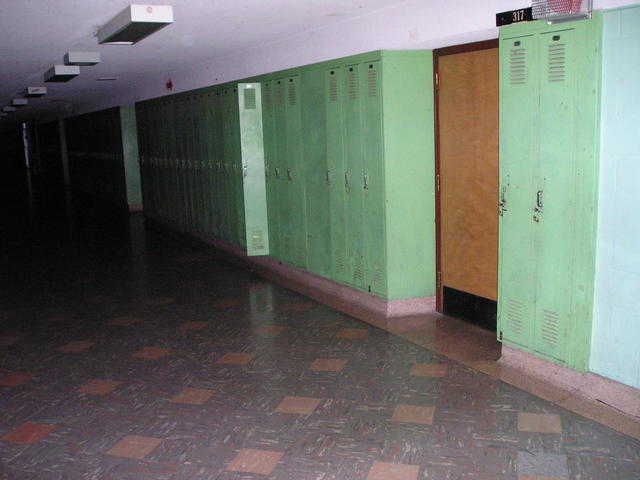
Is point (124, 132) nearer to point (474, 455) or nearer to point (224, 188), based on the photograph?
point (224, 188)

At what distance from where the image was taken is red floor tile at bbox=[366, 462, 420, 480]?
9.55 ft

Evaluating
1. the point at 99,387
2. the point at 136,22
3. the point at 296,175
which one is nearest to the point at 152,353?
the point at 99,387

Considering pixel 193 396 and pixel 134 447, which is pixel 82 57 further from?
pixel 134 447

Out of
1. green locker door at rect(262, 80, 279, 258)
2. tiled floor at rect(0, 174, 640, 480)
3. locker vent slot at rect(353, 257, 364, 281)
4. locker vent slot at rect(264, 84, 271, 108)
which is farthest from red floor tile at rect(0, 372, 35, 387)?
locker vent slot at rect(264, 84, 271, 108)

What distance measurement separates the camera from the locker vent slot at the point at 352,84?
5.24 m


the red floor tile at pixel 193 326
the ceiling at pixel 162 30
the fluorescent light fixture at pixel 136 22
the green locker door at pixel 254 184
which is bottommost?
the red floor tile at pixel 193 326

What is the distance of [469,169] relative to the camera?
4.90 m

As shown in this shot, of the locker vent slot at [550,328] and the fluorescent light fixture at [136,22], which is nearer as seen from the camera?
the locker vent slot at [550,328]

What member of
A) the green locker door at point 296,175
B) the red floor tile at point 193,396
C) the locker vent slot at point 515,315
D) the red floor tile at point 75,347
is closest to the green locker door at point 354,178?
the green locker door at point 296,175

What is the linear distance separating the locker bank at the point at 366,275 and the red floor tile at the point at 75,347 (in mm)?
41

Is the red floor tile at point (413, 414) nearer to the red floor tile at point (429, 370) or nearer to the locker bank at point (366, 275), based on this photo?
the locker bank at point (366, 275)

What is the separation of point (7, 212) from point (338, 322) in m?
10.8

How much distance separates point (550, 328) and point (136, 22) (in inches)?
126

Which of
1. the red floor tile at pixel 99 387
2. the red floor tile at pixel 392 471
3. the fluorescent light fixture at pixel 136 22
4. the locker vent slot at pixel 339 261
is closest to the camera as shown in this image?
the red floor tile at pixel 392 471
